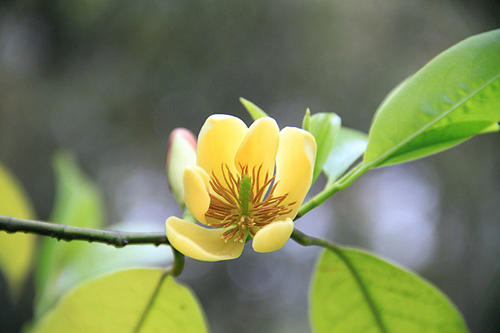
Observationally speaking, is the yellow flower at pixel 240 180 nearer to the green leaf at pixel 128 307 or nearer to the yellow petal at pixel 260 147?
the yellow petal at pixel 260 147

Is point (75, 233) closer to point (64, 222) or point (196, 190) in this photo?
point (196, 190)

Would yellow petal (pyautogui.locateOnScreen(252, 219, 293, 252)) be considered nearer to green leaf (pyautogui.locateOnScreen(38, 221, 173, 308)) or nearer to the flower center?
the flower center

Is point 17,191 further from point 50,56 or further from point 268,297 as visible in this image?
point 268,297

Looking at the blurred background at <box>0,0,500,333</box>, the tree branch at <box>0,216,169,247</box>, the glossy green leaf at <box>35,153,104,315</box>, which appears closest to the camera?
the tree branch at <box>0,216,169,247</box>

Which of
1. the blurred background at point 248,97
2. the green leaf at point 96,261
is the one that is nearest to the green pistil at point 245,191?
the green leaf at point 96,261

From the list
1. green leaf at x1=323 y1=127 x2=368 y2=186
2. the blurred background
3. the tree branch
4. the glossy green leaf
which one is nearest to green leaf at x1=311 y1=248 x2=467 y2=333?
green leaf at x1=323 y1=127 x2=368 y2=186

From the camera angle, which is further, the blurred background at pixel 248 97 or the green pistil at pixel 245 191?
the blurred background at pixel 248 97

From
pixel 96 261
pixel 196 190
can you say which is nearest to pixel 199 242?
pixel 196 190
